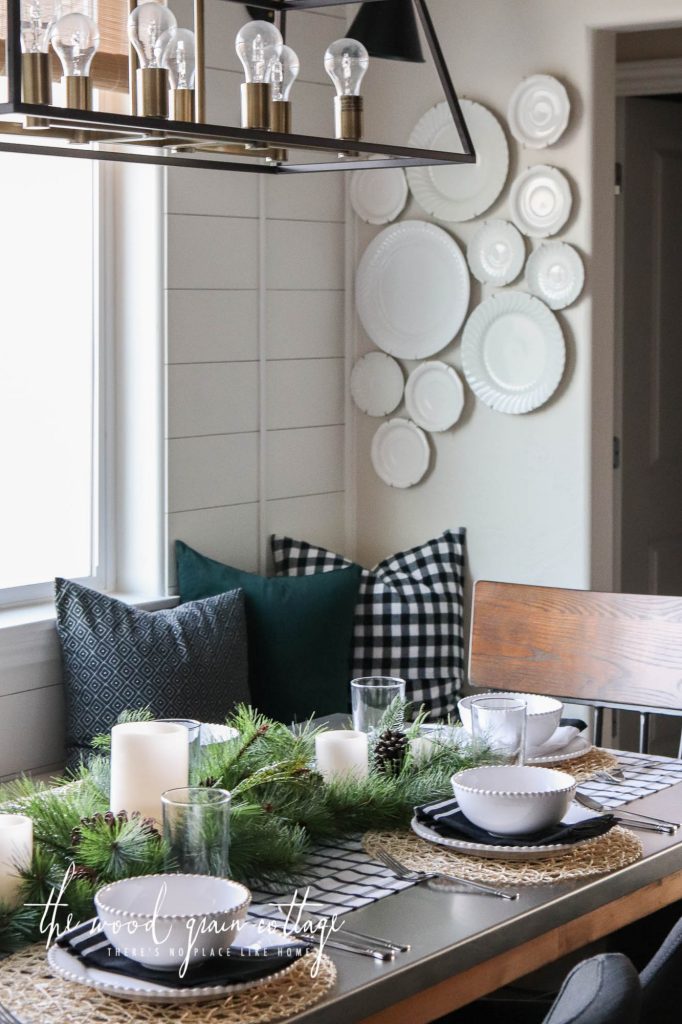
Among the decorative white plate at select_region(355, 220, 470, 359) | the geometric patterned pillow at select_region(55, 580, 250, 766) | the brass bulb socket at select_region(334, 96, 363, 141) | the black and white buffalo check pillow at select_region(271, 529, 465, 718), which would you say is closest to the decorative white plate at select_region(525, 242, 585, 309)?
the decorative white plate at select_region(355, 220, 470, 359)

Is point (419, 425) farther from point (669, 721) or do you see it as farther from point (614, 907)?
point (614, 907)

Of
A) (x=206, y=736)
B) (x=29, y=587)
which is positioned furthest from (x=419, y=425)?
(x=206, y=736)

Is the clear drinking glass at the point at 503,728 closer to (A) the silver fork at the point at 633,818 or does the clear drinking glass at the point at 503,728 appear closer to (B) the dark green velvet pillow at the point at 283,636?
(A) the silver fork at the point at 633,818

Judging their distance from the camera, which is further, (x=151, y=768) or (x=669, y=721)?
(x=669, y=721)

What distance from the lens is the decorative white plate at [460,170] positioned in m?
3.59

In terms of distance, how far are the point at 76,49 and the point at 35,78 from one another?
79mm

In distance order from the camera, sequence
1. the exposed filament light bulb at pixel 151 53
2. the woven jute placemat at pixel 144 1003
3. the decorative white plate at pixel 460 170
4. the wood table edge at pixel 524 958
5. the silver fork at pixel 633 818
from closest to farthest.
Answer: the woven jute placemat at pixel 144 1003
the wood table edge at pixel 524 958
the exposed filament light bulb at pixel 151 53
the silver fork at pixel 633 818
the decorative white plate at pixel 460 170

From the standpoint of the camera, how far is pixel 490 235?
362 centimetres

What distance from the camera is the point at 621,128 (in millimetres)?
4262

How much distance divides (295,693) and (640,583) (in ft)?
4.86

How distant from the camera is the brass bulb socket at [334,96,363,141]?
194 centimetres

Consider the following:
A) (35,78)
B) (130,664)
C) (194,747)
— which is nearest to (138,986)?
(194,747)

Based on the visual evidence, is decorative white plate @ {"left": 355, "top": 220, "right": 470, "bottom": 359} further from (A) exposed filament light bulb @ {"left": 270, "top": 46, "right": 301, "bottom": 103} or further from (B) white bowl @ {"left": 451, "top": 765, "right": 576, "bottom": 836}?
(B) white bowl @ {"left": 451, "top": 765, "right": 576, "bottom": 836}

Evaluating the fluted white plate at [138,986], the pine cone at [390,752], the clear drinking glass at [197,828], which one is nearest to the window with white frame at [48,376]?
the pine cone at [390,752]
